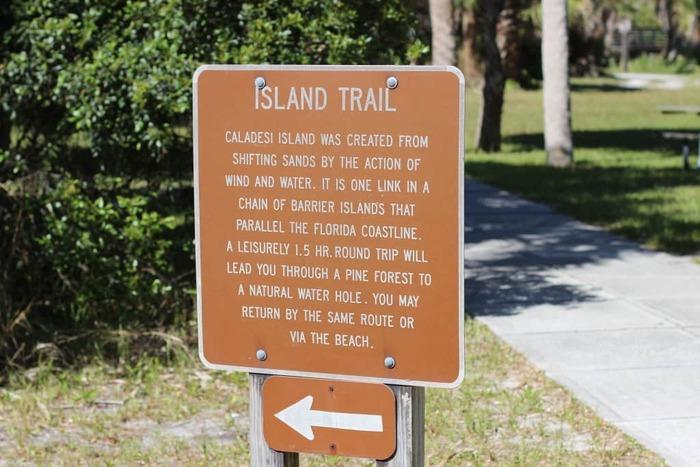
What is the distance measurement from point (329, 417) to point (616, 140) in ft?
75.8

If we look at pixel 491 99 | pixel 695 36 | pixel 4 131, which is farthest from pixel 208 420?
pixel 695 36

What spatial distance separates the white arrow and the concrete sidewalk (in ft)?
7.75

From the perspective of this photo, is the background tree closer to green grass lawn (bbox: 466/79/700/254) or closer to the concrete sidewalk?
green grass lawn (bbox: 466/79/700/254)

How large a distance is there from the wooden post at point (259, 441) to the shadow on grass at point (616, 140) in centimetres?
1992

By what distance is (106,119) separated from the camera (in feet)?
25.7

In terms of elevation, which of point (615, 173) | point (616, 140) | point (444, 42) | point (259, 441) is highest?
point (444, 42)

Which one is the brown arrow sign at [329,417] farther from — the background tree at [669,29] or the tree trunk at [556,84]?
the background tree at [669,29]

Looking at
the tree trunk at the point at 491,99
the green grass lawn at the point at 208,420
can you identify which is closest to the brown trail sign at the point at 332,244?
the green grass lawn at the point at 208,420

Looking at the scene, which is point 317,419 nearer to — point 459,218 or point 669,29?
point 459,218

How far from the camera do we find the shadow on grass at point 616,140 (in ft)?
79.6

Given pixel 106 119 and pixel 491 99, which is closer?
pixel 106 119

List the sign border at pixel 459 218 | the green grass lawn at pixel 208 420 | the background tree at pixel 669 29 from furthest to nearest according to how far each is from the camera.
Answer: the background tree at pixel 669 29 → the green grass lawn at pixel 208 420 → the sign border at pixel 459 218

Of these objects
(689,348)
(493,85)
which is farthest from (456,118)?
(493,85)

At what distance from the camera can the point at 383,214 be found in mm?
3664
